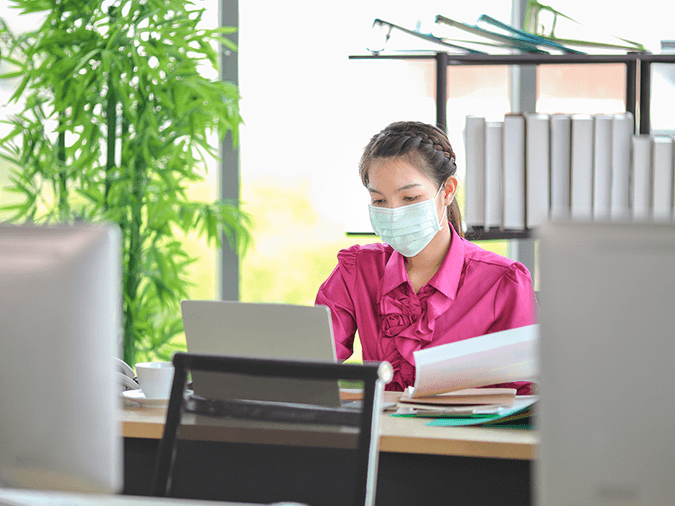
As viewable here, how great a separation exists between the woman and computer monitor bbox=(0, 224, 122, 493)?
1126 mm

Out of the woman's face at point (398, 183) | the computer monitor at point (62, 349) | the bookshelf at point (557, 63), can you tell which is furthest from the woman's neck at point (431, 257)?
the computer monitor at point (62, 349)

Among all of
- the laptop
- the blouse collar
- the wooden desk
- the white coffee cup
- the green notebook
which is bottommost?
the wooden desk

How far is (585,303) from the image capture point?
672 millimetres

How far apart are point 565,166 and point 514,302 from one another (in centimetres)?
61

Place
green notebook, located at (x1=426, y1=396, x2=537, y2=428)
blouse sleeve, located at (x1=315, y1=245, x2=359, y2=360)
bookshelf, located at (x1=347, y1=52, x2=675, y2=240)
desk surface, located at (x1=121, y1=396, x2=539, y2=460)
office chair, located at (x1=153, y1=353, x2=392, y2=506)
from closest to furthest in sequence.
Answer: office chair, located at (x1=153, y1=353, x2=392, y2=506) < desk surface, located at (x1=121, y1=396, x2=539, y2=460) < green notebook, located at (x1=426, y1=396, x2=537, y2=428) < blouse sleeve, located at (x1=315, y1=245, x2=359, y2=360) < bookshelf, located at (x1=347, y1=52, x2=675, y2=240)

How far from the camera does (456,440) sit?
1.31m

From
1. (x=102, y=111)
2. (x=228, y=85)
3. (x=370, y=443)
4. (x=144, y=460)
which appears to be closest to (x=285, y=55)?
(x=228, y=85)

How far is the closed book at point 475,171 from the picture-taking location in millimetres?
2299

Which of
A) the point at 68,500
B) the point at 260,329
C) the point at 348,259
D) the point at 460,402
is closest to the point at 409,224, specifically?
the point at 348,259

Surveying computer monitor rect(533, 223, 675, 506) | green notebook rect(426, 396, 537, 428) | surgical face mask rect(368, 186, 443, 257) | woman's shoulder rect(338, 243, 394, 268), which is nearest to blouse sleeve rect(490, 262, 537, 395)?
surgical face mask rect(368, 186, 443, 257)

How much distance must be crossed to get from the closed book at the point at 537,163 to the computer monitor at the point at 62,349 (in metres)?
1.69

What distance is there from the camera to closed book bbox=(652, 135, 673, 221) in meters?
2.21

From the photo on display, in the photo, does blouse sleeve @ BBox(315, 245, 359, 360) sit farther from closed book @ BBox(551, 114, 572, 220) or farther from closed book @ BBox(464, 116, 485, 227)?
closed book @ BBox(551, 114, 572, 220)

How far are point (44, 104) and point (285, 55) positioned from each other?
999mm
